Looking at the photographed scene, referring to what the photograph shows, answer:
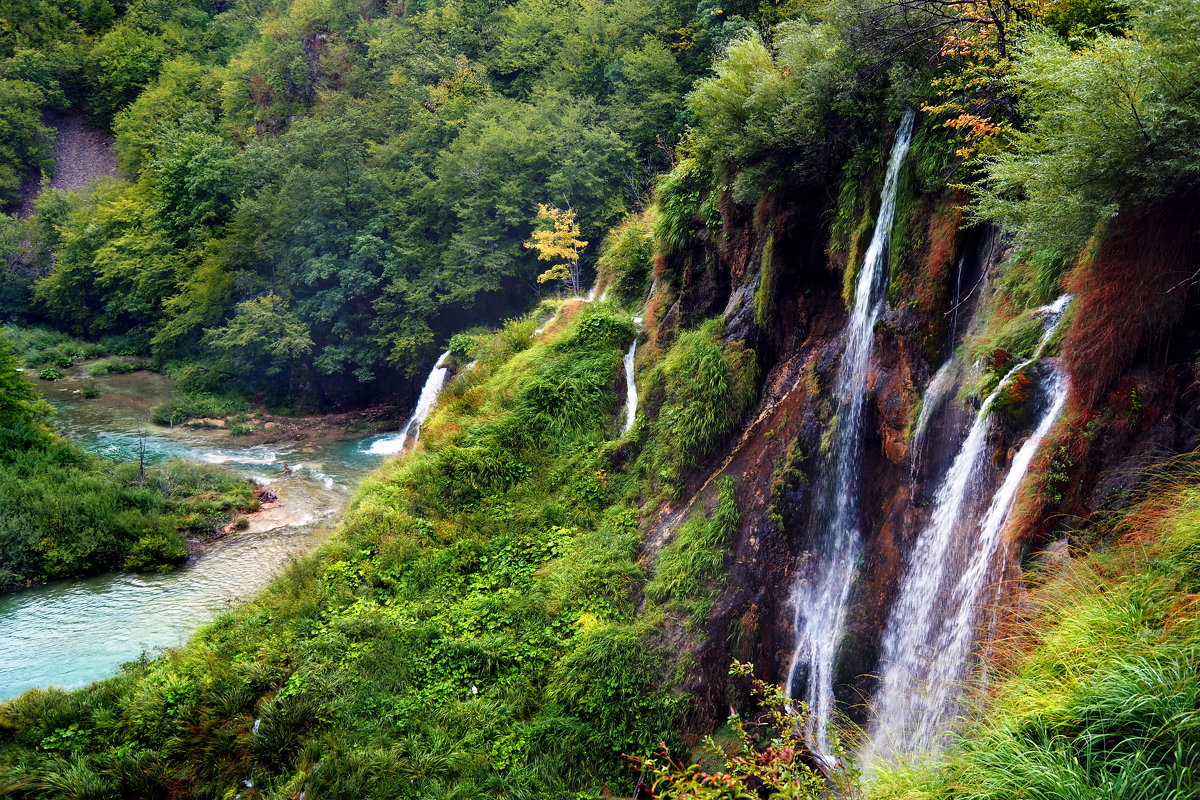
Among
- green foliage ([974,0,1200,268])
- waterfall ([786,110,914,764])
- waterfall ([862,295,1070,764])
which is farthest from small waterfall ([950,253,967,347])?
green foliage ([974,0,1200,268])

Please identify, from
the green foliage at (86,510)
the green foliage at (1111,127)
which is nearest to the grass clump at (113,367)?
the green foliage at (86,510)

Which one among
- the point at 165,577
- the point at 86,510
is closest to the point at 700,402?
the point at 165,577

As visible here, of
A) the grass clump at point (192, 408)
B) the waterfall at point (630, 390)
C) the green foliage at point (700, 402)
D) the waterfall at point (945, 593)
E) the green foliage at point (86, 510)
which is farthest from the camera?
the grass clump at point (192, 408)

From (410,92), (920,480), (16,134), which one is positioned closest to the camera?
(920,480)

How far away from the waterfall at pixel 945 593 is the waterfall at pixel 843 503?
2.88 feet

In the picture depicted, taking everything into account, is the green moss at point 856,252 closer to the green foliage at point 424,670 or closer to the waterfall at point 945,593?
the waterfall at point 945,593

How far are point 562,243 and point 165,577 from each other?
1222cm

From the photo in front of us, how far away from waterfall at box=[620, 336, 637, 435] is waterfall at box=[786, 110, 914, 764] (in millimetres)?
4047

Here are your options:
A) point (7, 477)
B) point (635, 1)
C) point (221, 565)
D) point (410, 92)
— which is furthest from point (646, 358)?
point (410, 92)

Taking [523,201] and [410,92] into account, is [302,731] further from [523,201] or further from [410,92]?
[410,92]

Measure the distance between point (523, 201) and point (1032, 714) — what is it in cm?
2047

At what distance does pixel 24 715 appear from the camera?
8.73m

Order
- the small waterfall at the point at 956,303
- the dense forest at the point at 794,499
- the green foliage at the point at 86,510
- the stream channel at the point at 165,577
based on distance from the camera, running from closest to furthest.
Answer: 1. the dense forest at the point at 794,499
2. the small waterfall at the point at 956,303
3. the stream channel at the point at 165,577
4. the green foliage at the point at 86,510

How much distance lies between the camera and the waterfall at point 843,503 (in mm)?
7035
